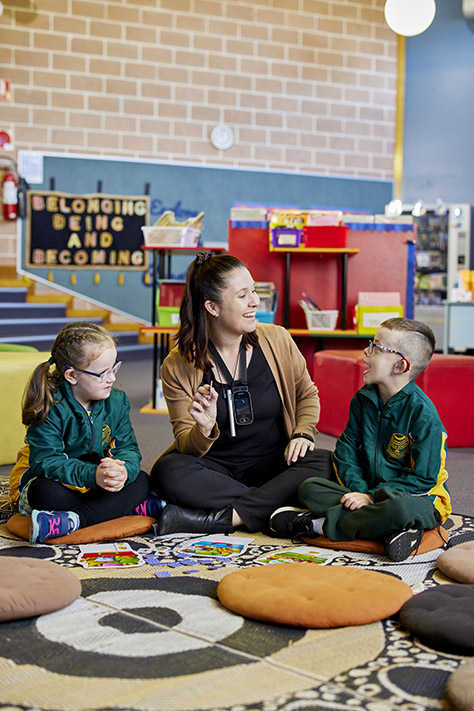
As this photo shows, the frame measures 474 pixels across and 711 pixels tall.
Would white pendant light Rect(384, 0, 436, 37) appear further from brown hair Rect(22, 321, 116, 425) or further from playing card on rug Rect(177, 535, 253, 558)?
playing card on rug Rect(177, 535, 253, 558)

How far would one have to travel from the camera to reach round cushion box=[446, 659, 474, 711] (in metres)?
1.22

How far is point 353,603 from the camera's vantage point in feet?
5.29

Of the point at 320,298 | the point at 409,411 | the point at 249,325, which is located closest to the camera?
the point at 409,411

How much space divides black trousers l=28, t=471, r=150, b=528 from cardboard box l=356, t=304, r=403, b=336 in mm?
2579

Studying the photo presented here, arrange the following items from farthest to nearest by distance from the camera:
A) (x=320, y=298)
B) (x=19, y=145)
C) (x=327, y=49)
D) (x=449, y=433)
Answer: (x=327, y=49) < (x=19, y=145) < (x=320, y=298) < (x=449, y=433)

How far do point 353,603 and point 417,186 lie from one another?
27.6 feet

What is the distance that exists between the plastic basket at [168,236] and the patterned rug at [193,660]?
3.35 m

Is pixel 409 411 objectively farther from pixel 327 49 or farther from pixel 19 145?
pixel 327 49

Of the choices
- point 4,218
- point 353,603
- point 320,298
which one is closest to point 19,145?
point 4,218

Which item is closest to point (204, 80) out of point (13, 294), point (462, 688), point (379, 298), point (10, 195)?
point (10, 195)

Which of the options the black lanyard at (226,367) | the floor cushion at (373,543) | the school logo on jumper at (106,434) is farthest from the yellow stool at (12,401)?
the floor cushion at (373,543)

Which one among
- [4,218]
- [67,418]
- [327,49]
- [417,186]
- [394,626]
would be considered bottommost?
[394,626]

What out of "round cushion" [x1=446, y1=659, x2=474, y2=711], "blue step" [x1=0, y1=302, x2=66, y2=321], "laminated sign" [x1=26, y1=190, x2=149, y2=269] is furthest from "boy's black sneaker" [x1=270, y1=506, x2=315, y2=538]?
"laminated sign" [x1=26, y1=190, x2=149, y2=269]

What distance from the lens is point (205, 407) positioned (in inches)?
88.5
